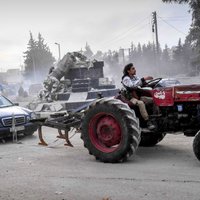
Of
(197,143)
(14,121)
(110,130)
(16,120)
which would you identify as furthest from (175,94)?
(16,120)

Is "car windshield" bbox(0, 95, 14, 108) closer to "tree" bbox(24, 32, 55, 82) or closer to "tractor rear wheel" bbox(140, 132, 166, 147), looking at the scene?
"tractor rear wheel" bbox(140, 132, 166, 147)

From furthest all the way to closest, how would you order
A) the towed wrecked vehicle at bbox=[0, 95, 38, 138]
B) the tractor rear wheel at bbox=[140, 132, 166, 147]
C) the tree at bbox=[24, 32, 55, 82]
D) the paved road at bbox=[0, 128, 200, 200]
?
the tree at bbox=[24, 32, 55, 82] → the towed wrecked vehicle at bbox=[0, 95, 38, 138] → the tractor rear wheel at bbox=[140, 132, 166, 147] → the paved road at bbox=[0, 128, 200, 200]

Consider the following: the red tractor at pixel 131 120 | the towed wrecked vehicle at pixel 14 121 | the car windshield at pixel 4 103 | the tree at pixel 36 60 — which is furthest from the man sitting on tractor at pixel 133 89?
the tree at pixel 36 60

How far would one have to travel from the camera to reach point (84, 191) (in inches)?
242

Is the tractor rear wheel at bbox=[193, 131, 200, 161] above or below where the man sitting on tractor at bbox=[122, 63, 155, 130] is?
below

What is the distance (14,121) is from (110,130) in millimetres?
4586

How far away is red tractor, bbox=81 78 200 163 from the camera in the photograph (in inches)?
306

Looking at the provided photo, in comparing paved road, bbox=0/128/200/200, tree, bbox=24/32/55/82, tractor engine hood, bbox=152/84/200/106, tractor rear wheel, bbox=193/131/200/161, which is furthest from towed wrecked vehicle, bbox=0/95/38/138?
tree, bbox=24/32/55/82

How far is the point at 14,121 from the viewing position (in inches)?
470

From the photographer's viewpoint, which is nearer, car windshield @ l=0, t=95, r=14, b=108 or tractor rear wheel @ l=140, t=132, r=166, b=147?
tractor rear wheel @ l=140, t=132, r=166, b=147

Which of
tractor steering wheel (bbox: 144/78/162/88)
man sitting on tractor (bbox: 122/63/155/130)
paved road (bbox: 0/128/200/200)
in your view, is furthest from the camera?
tractor steering wheel (bbox: 144/78/162/88)

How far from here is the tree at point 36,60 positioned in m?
93.2

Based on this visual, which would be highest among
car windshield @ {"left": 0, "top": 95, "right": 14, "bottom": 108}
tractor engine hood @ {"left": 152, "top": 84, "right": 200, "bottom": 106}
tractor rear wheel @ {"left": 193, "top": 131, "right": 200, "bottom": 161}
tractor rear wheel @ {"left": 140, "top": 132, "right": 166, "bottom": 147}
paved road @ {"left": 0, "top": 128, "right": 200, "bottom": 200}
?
tractor engine hood @ {"left": 152, "top": 84, "right": 200, "bottom": 106}

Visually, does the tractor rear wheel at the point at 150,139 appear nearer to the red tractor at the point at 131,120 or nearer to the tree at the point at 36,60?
the red tractor at the point at 131,120
